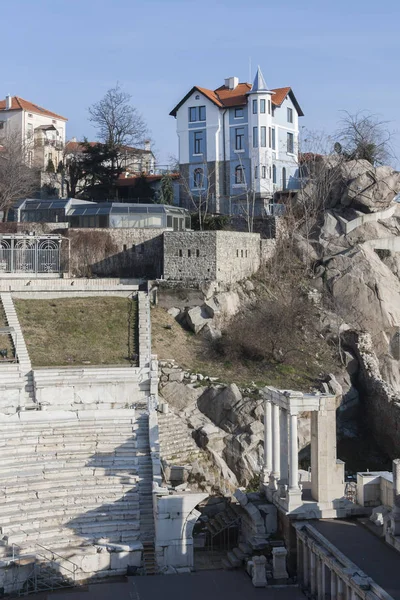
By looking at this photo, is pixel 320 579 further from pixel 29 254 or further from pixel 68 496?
pixel 29 254

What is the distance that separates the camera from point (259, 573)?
28.4 meters

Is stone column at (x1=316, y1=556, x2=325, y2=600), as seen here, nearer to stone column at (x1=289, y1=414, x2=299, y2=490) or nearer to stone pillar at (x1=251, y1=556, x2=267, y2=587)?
stone pillar at (x1=251, y1=556, x2=267, y2=587)

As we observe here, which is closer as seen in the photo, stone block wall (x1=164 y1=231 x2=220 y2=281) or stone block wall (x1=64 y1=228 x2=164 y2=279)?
stone block wall (x1=164 y1=231 x2=220 y2=281)

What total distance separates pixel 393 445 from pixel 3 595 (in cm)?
2119

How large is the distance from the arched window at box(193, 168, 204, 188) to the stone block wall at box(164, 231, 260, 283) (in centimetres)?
1513

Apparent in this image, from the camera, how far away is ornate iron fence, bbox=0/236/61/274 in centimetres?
5266

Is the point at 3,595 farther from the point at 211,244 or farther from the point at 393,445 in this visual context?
the point at 211,244

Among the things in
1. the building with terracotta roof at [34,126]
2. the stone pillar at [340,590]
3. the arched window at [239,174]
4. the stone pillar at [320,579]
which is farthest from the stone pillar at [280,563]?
the building with terracotta roof at [34,126]

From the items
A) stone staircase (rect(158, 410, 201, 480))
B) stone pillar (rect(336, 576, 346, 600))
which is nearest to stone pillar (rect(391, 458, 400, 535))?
stone pillar (rect(336, 576, 346, 600))

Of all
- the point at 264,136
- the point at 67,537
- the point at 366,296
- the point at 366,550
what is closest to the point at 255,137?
the point at 264,136

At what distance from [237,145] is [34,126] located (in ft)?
126

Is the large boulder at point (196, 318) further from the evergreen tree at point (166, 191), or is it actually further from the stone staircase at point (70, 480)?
the evergreen tree at point (166, 191)

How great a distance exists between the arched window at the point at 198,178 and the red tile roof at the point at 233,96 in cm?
476

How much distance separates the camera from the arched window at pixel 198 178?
67750 millimetres
